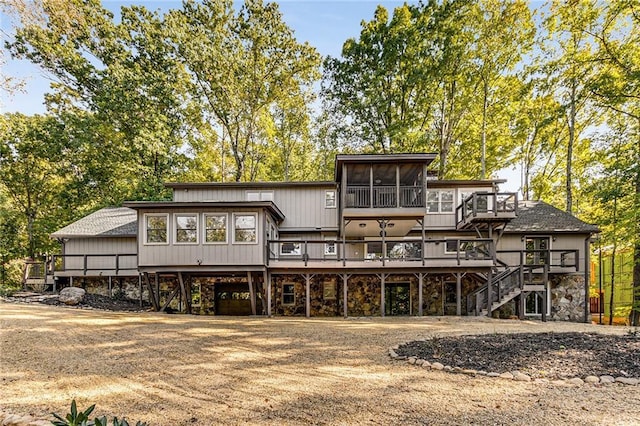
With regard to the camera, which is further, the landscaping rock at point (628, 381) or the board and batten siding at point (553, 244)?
the board and batten siding at point (553, 244)

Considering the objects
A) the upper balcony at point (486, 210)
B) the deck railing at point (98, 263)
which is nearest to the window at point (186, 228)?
the deck railing at point (98, 263)

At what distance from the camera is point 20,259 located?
2853cm

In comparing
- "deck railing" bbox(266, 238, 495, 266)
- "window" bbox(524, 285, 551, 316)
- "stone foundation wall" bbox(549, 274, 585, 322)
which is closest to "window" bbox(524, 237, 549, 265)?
"stone foundation wall" bbox(549, 274, 585, 322)

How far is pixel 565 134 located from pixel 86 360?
1202 inches

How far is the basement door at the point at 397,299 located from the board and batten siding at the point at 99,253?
13.3 metres

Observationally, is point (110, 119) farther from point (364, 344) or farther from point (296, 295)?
point (364, 344)

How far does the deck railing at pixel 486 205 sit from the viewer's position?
16.1 metres

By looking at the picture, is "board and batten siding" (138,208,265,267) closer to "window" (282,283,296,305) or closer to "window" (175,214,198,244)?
"window" (175,214,198,244)

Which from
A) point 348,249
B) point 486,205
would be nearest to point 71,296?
point 348,249

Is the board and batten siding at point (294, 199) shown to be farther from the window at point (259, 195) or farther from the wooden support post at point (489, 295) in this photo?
the wooden support post at point (489, 295)

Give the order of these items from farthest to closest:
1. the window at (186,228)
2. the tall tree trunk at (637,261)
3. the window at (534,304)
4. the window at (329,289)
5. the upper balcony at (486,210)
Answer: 1. the window at (329,289)
2. the window at (534,304)
3. the tall tree trunk at (637,261)
4. the upper balcony at (486,210)
5. the window at (186,228)

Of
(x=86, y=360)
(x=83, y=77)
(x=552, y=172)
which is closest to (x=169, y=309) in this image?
(x=86, y=360)

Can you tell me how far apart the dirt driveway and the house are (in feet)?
21.0

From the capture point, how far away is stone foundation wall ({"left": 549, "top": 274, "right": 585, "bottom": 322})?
1817cm
